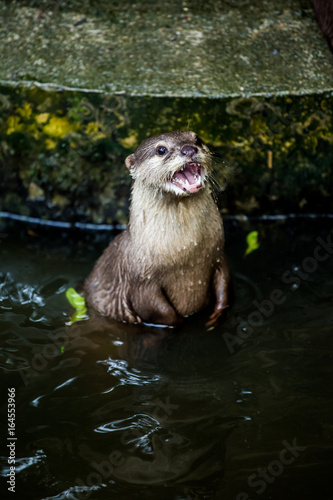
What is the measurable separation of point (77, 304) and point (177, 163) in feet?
3.47

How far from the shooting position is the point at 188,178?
2.59 m

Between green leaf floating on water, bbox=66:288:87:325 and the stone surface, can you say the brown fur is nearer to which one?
the stone surface

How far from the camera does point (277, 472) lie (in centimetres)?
209

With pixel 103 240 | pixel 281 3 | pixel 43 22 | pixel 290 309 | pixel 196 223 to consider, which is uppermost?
pixel 281 3

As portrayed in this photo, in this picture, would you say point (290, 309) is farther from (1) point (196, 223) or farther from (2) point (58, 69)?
(2) point (58, 69)

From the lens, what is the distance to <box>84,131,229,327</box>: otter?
2.58m

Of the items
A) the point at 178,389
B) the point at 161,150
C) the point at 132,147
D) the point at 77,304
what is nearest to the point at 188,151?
the point at 161,150

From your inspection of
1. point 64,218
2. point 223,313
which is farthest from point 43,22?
point 223,313

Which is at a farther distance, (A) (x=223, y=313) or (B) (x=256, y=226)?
(B) (x=256, y=226)

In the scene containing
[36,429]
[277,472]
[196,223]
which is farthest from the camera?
[196,223]

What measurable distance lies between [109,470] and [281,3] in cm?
304

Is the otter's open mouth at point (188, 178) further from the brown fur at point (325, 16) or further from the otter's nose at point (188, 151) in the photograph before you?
the brown fur at point (325, 16)

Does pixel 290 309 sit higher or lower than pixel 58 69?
lower

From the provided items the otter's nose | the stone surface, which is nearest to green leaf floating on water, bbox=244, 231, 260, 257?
the stone surface
